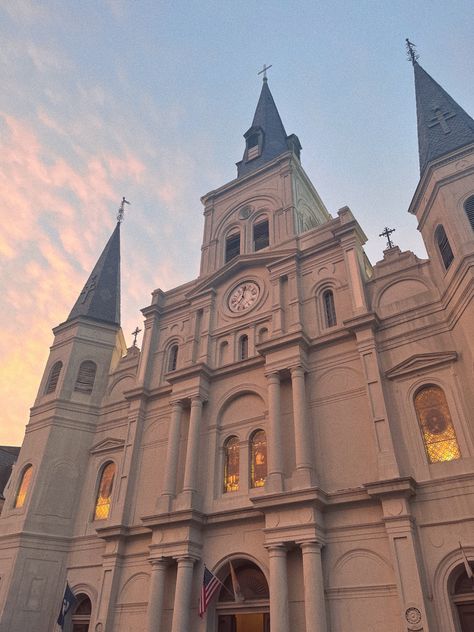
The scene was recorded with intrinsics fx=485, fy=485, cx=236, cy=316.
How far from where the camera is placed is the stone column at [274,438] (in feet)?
47.6

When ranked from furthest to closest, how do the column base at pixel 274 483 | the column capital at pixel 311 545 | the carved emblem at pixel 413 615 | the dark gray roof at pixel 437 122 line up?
the dark gray roof at pixel 437 122
the column base at pixel 274 483
the column capital at pixel 311 545
the carved emblem at pixel 413 615

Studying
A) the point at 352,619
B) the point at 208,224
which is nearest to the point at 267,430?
the point at 352,619

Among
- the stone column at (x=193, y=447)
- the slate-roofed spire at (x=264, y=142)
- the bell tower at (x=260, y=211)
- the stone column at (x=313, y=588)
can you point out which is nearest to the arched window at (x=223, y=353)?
the stone column at (x=193, y=447)

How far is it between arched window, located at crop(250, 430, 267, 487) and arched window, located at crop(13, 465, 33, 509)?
9460 millimetres

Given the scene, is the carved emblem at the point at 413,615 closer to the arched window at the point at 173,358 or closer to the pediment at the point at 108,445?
the pediment at the point at 108,445

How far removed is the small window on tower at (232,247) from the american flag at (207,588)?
13841mm

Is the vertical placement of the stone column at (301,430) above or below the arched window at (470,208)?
below

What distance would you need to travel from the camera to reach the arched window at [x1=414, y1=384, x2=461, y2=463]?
1296 centimetres

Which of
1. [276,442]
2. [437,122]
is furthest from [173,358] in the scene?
[437,122]

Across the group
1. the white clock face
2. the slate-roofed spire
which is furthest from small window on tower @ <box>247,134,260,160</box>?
the white clock face

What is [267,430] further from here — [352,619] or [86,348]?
[86,348]

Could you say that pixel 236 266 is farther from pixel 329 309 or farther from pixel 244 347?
pixel 329 309

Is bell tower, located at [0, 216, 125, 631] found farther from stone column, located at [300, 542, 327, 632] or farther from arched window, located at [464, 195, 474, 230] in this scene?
arched window, located at [464, 195, 474, 230]

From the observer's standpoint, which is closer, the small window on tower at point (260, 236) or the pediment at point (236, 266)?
the pediment at point (236, 266)
